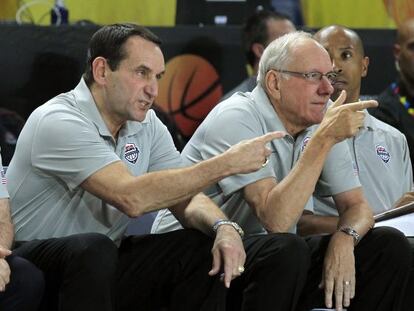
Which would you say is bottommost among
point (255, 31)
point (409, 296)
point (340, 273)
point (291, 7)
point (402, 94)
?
point (409, 296)

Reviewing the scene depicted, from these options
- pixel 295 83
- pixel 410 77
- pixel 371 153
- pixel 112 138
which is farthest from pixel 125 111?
pixel 410 77

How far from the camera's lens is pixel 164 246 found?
3621 millimetres

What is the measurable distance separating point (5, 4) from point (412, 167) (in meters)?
2.03

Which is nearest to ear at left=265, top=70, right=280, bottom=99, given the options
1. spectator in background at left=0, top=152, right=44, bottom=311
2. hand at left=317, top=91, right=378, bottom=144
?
hand at left=317, top=91, right=378, bottom=144

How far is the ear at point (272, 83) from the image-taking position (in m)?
Result: 3.89

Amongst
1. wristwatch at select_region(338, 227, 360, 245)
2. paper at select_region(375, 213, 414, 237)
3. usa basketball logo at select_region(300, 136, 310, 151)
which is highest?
usa basketball logo at select_region(300, 136, 310, 151)

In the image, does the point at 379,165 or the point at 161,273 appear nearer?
the point at 161,273

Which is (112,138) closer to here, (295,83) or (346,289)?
(295,83)

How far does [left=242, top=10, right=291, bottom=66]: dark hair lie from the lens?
5527mm

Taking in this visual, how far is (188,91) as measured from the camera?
545cm

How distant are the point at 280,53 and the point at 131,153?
0.64 metres

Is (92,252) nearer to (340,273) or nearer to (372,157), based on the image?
(340,273)

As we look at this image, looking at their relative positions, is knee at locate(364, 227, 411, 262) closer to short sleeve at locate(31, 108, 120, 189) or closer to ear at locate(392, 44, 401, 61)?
short sleeve at locate(31, 108, 120, 189)

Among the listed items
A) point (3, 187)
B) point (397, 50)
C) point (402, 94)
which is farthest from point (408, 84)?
point (3, 187)
